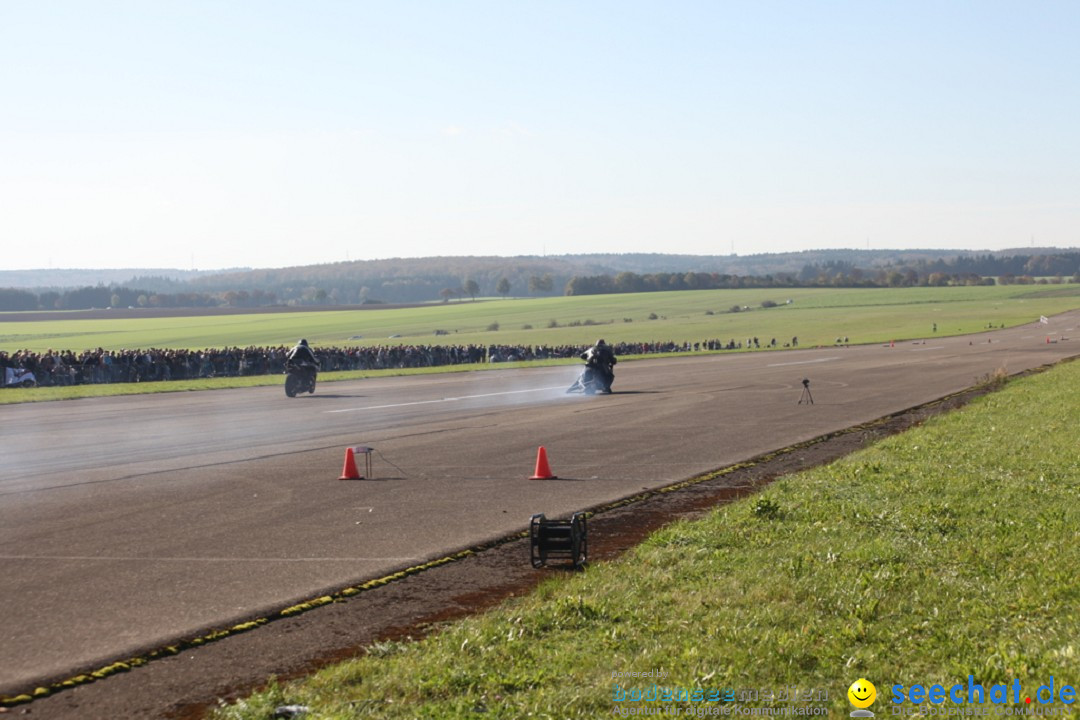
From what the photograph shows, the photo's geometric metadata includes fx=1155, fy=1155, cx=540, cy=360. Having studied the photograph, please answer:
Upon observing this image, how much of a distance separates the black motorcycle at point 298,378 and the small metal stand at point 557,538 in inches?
1068

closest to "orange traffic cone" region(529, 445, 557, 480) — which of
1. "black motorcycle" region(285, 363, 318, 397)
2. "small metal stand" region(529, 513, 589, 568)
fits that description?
"small metal stand" region(529, 513, 589, 568)

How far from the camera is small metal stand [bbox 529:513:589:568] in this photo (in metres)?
11.4

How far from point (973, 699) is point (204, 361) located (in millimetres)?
50322

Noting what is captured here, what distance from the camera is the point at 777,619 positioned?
849 centimetres

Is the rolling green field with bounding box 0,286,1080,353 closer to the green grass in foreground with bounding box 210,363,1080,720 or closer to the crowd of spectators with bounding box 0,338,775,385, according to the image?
the crowd of spectators with bounding box 0,338,775,385

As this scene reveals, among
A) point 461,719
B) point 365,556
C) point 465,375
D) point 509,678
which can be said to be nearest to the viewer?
point 461,719

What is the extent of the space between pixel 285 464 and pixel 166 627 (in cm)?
1082

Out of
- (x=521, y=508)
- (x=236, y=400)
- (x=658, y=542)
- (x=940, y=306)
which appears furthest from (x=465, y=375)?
(x=940, y=306)

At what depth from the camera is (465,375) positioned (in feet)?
171

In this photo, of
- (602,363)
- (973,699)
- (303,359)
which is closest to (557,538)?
(973,699)

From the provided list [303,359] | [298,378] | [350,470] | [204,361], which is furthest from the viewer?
[204,361]

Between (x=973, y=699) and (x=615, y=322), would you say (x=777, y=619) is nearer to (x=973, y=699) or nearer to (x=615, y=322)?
(x=973, y=699)

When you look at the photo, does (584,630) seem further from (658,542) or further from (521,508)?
(521,508)

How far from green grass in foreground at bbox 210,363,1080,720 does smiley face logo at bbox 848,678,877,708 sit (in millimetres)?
92
